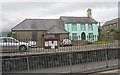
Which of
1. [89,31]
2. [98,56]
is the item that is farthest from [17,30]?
[98,56]

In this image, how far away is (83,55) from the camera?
11.0 metres

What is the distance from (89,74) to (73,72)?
0.82 meters

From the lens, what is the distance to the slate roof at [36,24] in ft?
142

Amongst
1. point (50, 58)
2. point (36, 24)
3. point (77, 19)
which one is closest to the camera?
point (50, 58)

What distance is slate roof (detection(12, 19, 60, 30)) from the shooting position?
43.3 m

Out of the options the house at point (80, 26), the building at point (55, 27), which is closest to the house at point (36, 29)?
the building at point (55, 27)

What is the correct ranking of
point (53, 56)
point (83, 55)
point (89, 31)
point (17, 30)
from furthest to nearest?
point (89, 31)
point (17, 30)
point (83, 55)
point (53, 56)

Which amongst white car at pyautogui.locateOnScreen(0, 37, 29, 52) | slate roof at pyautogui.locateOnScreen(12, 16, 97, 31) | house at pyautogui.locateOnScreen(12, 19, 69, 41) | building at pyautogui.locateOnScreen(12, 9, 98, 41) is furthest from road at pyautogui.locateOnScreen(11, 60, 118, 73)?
slate roof at pyautogui.locateOnScreen(12, 16, 97, 31)

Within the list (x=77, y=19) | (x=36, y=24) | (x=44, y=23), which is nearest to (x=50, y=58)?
(x=36, y=24)

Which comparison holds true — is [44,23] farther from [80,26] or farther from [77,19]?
[80,26]

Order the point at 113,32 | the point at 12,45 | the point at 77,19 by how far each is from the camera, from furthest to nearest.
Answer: the point at 77,19
the point at 113,32
the point at 12,45

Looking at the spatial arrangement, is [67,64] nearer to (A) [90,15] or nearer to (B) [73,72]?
(B) [73,72]

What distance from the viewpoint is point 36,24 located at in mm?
44875

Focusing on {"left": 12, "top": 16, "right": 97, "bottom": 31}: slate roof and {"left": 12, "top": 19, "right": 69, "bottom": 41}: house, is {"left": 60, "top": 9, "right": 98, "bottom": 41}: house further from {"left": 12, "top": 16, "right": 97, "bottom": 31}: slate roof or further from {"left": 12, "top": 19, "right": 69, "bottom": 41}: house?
{"left": 12, "top": 19, "right": 69, "bottom": 41}: house
